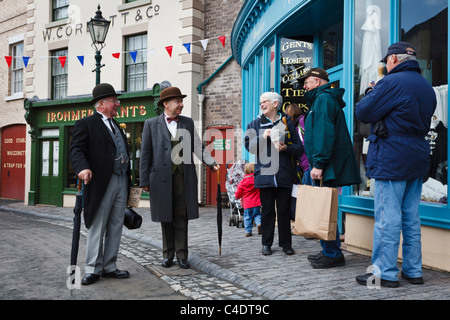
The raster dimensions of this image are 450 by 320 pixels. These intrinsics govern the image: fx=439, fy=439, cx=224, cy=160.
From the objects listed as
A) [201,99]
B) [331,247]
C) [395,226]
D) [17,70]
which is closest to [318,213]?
[331,247]

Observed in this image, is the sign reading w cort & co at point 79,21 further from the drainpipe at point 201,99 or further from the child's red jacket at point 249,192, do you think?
the child's red jacket at point 249,192

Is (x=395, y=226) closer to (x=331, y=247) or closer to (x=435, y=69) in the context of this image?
(x=331, y=247)

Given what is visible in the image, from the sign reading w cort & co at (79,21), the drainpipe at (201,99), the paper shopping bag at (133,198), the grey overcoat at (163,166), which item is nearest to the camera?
the paper shopping bag at (133,198)

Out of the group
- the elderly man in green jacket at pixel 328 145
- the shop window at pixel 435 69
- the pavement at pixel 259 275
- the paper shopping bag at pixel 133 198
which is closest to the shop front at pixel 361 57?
the shop window at pixel 435 69

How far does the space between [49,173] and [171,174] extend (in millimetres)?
12578

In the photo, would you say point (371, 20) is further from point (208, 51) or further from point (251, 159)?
point (208, 51)

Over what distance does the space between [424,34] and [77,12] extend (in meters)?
13.3

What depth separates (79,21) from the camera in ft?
50.1

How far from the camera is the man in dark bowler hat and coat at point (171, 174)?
5.05m

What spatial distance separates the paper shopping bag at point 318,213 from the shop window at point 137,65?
10478mm

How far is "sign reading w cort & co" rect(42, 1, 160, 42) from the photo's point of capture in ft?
45.3

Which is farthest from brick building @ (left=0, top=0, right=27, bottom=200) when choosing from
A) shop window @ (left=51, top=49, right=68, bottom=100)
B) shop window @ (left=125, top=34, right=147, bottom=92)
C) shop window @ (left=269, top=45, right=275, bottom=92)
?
shop window @ (left=269, top=45, right=275, bottom=92)

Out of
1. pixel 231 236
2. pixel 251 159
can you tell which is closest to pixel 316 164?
pixel 231 236
